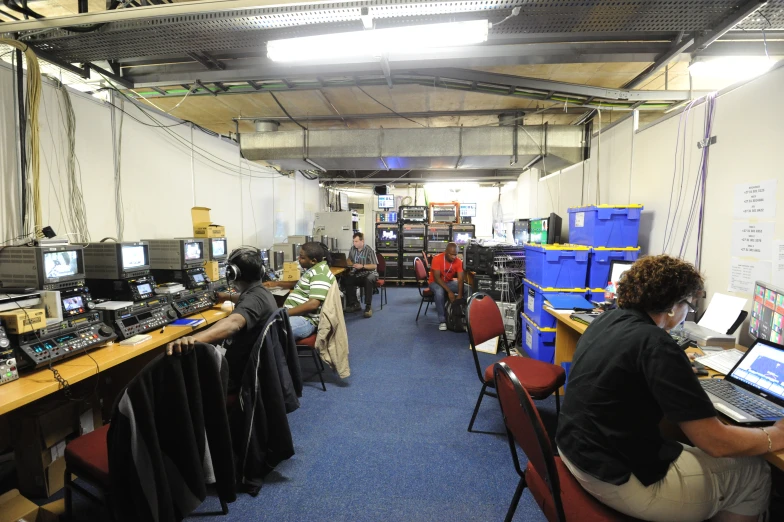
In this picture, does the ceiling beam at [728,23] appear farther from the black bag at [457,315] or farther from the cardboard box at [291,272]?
the cardboard box at [291,272]

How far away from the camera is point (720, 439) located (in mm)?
995

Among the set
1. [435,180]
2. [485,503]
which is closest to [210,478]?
[485,503]

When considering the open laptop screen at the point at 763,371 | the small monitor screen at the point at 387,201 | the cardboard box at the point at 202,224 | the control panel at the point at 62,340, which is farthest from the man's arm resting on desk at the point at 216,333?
the small monitor screen at the point at 387,201

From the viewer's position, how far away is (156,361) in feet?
4.19

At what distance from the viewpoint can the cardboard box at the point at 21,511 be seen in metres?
1.45

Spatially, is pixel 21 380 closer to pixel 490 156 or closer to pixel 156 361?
pixel 156 361

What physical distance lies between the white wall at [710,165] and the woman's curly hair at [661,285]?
1303 mm

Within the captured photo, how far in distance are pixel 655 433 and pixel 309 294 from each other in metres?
2.47

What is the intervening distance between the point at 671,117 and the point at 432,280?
3328 mm

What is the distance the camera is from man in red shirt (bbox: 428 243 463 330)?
477 cm

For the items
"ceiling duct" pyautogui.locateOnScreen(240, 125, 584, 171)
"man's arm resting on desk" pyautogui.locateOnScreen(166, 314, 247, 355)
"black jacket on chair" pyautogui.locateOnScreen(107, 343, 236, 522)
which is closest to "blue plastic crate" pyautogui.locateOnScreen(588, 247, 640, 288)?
"ceiling duct" pyautogui.locateOnScreen(240, 125, 584, 171)

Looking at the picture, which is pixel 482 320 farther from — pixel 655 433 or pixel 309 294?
pixel 309 294

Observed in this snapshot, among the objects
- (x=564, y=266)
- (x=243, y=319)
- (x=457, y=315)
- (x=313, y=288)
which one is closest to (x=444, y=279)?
(x=457, y=315)

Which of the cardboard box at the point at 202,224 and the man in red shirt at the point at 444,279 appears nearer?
the cardboard box at the point at 202,224
